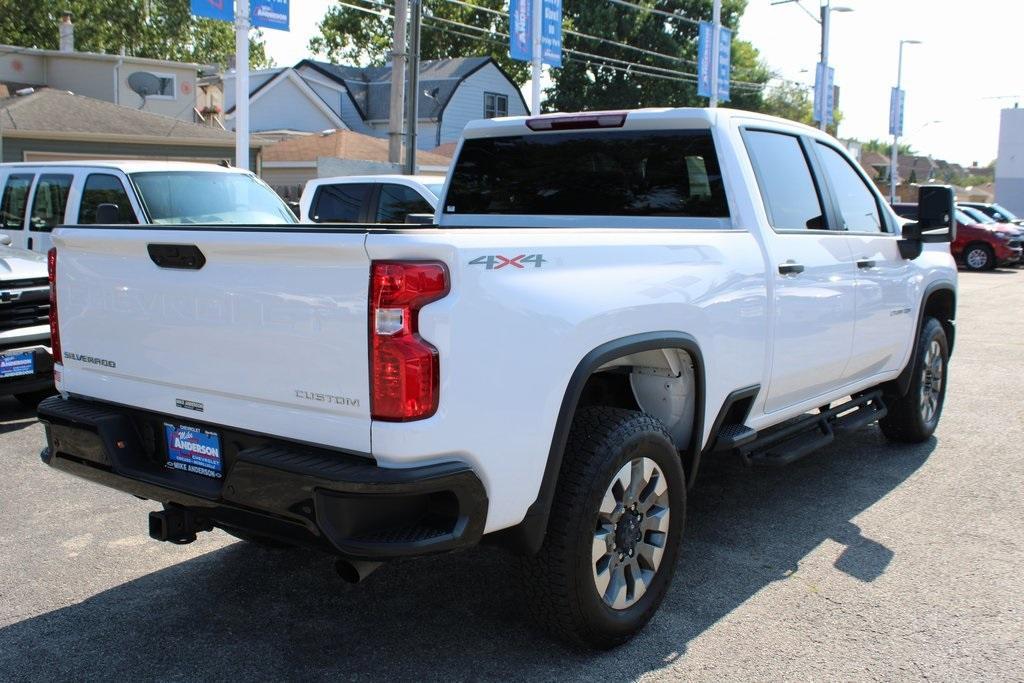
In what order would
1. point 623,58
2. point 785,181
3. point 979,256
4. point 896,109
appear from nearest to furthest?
point 785,181
point 979,256
point 896,109
point 623,58

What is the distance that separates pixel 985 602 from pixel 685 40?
4386cm

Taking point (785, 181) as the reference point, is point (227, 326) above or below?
below

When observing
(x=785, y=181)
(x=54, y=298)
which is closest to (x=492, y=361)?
(x=54, y=298)

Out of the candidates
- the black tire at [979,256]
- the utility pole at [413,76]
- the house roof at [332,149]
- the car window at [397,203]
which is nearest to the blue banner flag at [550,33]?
the utility pole at [413,76]

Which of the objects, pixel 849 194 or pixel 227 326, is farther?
pixel 849 194

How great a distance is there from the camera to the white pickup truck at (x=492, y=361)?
2.88 meters

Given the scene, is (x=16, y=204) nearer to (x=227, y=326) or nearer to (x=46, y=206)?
(x=46, y=206)

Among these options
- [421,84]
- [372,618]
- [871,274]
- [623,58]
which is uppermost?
[623,58]

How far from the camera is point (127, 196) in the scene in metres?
8.81

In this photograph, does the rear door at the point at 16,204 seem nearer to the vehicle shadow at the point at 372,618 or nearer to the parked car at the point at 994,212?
the vehicle shadow at the point at 372,618

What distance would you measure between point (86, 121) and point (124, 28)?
2832cm

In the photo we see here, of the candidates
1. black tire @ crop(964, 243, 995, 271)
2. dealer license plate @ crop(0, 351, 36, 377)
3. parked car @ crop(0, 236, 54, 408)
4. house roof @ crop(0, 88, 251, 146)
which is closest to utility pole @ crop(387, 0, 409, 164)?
house roof @ crop(0, 88, 251, 146)

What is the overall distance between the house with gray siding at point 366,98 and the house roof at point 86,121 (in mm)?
14440

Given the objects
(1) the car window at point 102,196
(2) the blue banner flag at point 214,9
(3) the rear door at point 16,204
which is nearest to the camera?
(1) the car window at point 102,196
